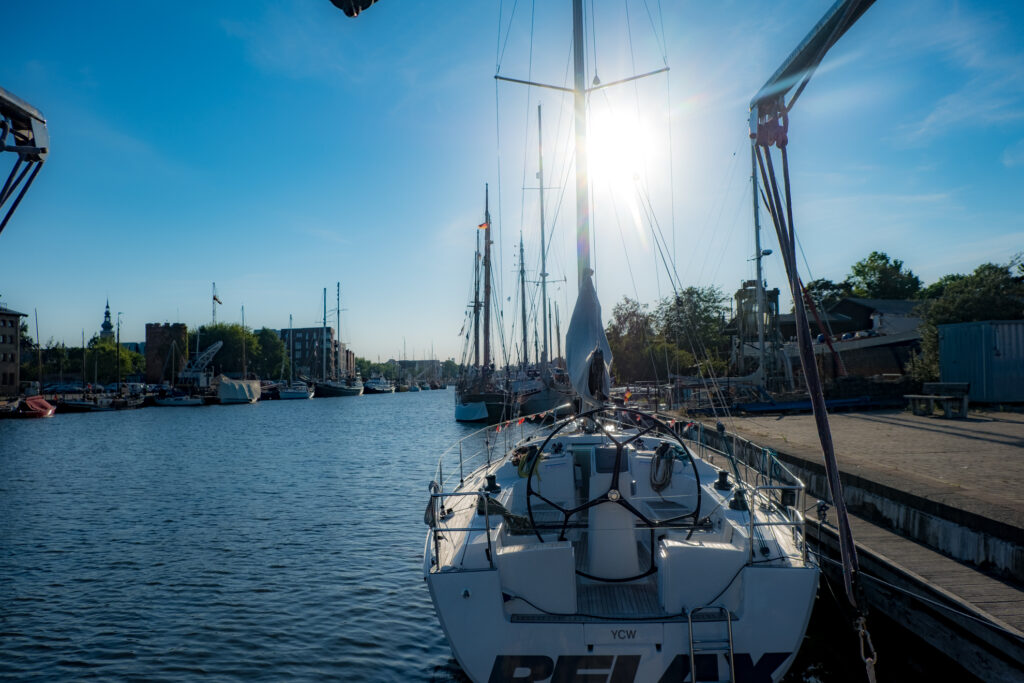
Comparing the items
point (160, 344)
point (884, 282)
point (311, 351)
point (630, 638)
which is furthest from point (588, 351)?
point (311, 351)

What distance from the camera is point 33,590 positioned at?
10.2 meters

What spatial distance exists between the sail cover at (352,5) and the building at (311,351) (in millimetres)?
139620

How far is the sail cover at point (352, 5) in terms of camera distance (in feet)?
12.5

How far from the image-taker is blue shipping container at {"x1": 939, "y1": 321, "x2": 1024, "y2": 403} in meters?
19.8

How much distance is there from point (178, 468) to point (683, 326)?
43912mm

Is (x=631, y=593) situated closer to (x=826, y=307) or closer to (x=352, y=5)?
(x=352, y=5)

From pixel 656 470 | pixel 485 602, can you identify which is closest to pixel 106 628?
pixel 485 602

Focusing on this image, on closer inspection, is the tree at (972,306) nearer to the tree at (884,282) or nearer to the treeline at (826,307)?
the treeline at (826,307)

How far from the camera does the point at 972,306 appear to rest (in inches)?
953

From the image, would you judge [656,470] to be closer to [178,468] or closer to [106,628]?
[106,628]

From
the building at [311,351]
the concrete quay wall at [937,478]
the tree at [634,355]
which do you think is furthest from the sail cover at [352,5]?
the building at [311,351]

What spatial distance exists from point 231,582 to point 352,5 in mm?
9901

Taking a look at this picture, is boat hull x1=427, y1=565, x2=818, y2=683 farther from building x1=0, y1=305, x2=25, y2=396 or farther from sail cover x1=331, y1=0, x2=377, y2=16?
building x1=0, y1=305, x2=25, y2=396

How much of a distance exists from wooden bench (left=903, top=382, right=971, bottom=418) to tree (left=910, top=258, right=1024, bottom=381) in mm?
3844
